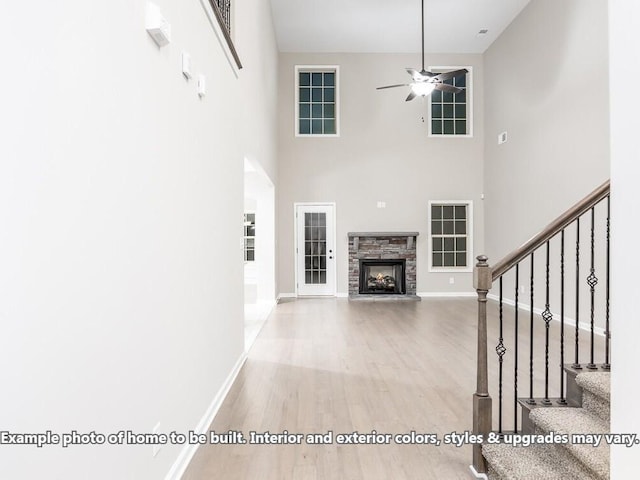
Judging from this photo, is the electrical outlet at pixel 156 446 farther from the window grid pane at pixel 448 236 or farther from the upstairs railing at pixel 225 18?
→ the window grid pane at pixel 448 236

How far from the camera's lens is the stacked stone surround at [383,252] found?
984 cm

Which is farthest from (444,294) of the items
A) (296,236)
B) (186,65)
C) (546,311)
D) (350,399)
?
(186,65)

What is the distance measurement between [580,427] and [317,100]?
903 cm

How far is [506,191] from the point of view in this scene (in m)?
8.79

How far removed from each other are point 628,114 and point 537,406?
1663 mm

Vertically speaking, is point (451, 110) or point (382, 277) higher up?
point (451, 110)

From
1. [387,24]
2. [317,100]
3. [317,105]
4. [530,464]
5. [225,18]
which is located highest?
[387,24]

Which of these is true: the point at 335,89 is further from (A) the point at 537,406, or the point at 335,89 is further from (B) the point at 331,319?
(A) the point at 537,406

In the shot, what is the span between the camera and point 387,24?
29.0 ft

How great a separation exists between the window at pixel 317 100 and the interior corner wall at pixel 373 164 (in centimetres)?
16

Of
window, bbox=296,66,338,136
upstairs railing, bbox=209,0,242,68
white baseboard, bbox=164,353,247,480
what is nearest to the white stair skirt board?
white baseboard, bbox=164,353,247,480

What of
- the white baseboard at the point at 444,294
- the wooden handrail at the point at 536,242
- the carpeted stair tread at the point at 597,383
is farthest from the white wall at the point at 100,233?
the white baseboard at the point at 444,294

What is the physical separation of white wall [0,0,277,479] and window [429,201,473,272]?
25.8 ft

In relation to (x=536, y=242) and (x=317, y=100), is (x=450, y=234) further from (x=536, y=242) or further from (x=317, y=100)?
(x=536, y=242)
